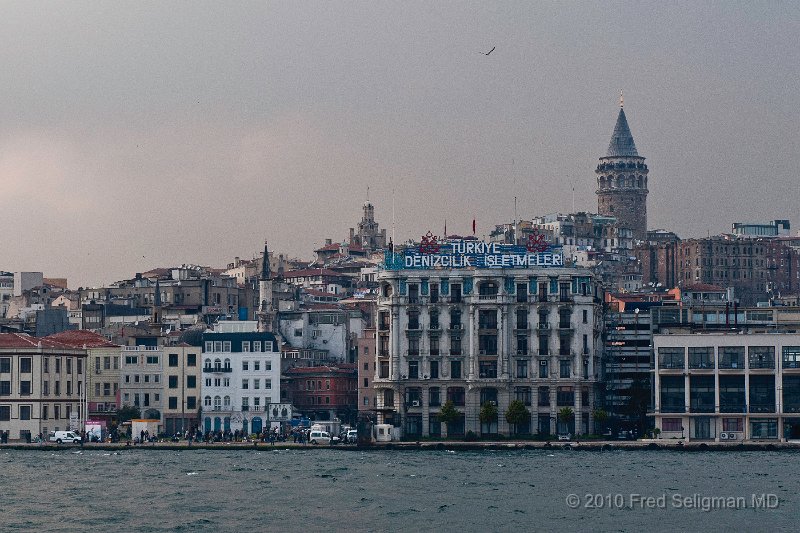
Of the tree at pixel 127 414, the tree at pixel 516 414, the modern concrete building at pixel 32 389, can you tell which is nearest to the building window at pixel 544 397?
the tree at pixel 516 414

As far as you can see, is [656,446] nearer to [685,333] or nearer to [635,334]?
[685,333]

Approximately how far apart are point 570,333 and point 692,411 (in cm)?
1242

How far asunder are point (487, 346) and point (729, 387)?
19309mm

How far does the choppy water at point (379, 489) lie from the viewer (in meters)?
78.8

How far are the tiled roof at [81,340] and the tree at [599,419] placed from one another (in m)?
39.4

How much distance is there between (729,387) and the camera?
139m

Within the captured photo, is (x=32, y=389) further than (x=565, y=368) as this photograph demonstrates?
No

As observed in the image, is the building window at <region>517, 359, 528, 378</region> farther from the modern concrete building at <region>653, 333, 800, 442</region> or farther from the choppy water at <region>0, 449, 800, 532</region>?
the choppy water at <region>0, 449, 800, 532</region>

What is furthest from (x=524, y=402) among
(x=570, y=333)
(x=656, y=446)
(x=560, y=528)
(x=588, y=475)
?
(x=560, y=528)

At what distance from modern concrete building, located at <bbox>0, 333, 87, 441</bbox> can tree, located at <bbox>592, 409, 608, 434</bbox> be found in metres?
39.0

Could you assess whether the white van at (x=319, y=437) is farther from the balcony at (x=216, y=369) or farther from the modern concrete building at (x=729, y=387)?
the modern concrete building at (x=729, y=387)

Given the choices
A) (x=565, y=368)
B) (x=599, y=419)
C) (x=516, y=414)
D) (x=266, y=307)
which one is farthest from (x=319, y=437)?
(x=266, y=307)

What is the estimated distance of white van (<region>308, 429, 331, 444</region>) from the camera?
138 metres

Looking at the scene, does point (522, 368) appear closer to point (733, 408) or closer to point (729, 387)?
point (729, 387)
